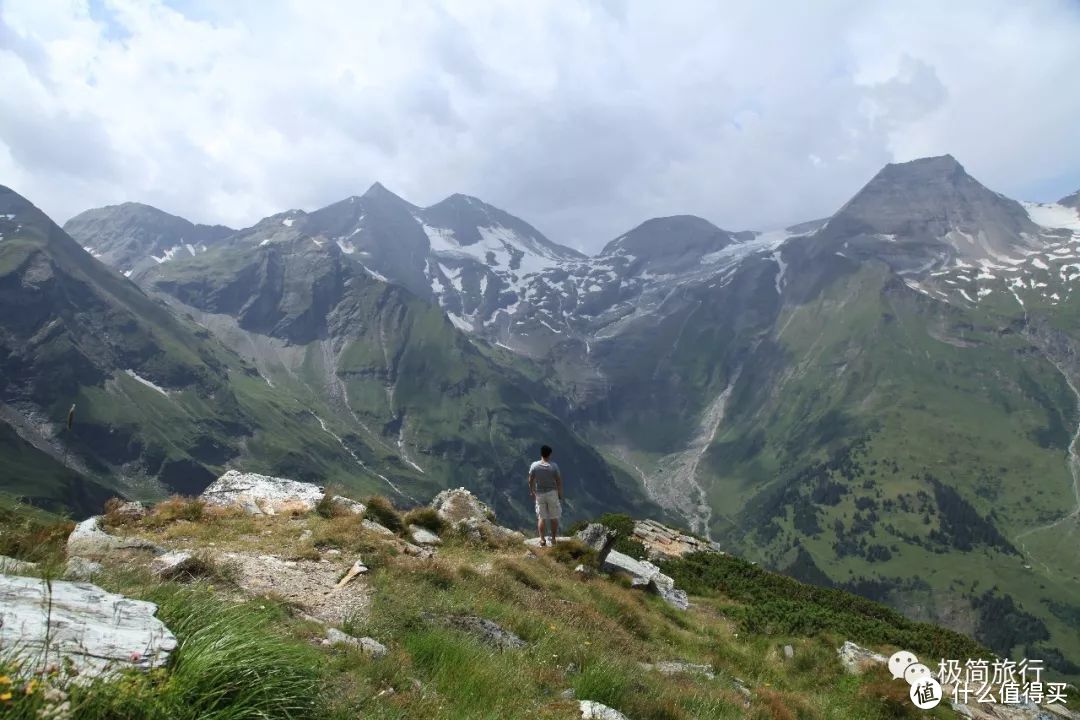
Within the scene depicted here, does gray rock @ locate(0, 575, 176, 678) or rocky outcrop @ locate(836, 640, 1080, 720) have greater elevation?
gray rock @ locate(0, 575, 176, 678)

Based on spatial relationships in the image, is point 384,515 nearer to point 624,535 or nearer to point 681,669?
point 681,669

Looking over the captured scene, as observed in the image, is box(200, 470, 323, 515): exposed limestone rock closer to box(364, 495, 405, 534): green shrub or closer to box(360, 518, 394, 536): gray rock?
box(364, 495, 405, 534): green shrub

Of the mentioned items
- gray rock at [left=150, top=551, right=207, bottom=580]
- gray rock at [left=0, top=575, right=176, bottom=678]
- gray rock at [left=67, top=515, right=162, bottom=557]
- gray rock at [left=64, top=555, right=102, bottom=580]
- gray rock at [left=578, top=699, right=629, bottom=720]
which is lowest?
gray rock at [left=67, top=515, right=162, bottom=557]

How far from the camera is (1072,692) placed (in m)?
22.0

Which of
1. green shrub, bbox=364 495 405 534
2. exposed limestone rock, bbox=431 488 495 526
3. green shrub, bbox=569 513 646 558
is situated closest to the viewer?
green shrub, bbox=364 495 405 534

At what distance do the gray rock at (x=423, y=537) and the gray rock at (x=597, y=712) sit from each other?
1147cm

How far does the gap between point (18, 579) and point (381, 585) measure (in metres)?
7.38

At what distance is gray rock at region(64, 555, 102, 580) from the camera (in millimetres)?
7120

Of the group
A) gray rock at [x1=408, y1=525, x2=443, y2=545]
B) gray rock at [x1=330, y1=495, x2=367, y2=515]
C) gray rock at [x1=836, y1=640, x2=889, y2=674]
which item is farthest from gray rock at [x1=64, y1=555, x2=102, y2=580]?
gray rock at [x1=836, y1=640, x2=889, y2=674]

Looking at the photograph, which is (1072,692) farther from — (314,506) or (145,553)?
(145,553)

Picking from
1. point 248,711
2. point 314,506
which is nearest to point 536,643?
point 248,711

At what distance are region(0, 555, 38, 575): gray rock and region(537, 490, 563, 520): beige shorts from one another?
16.6 m

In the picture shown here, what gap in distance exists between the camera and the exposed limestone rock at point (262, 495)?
20.6m

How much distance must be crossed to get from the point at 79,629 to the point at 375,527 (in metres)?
13.7
